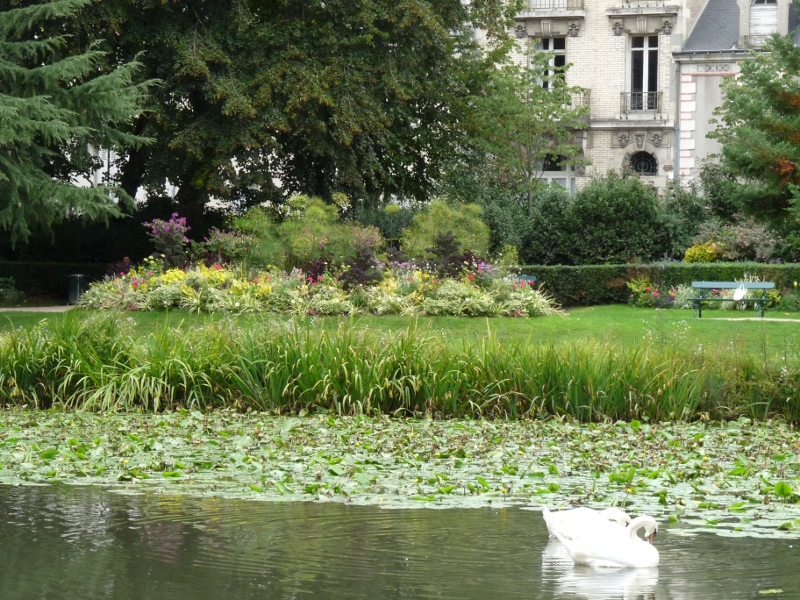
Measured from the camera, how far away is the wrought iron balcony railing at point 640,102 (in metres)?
40.1

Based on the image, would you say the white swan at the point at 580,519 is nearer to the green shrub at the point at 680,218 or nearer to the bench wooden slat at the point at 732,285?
the bench wooden slat at the point at 732,285

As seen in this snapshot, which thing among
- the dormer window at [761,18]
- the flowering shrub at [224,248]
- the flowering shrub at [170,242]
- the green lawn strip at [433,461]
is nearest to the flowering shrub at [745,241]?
the dormer window at [761,18]

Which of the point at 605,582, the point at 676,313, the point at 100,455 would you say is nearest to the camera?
the point at 605,582

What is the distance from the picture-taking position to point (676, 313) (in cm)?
2141

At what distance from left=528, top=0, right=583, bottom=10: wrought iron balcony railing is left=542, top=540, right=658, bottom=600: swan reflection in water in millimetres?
36168

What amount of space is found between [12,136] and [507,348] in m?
8.53

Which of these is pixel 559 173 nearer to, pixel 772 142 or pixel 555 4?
pixel 555 4

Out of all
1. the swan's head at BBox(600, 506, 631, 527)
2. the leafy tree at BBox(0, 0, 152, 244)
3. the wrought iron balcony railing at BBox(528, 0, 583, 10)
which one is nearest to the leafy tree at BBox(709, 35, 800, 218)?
the leafy tree at BBox(0, 0, 152, 244)

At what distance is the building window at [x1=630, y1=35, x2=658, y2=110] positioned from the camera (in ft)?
132

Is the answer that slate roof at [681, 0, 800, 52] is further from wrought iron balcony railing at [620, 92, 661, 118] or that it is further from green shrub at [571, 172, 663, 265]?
green shrub at [571, 172, 663, 265]

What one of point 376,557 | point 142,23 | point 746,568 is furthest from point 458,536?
point 142,23

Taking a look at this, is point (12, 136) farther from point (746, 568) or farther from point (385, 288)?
point (746, 568)

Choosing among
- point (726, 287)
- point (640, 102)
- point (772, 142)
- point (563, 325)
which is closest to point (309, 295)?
point (563, 325)

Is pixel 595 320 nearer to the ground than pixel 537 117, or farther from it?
nearer to the ground
